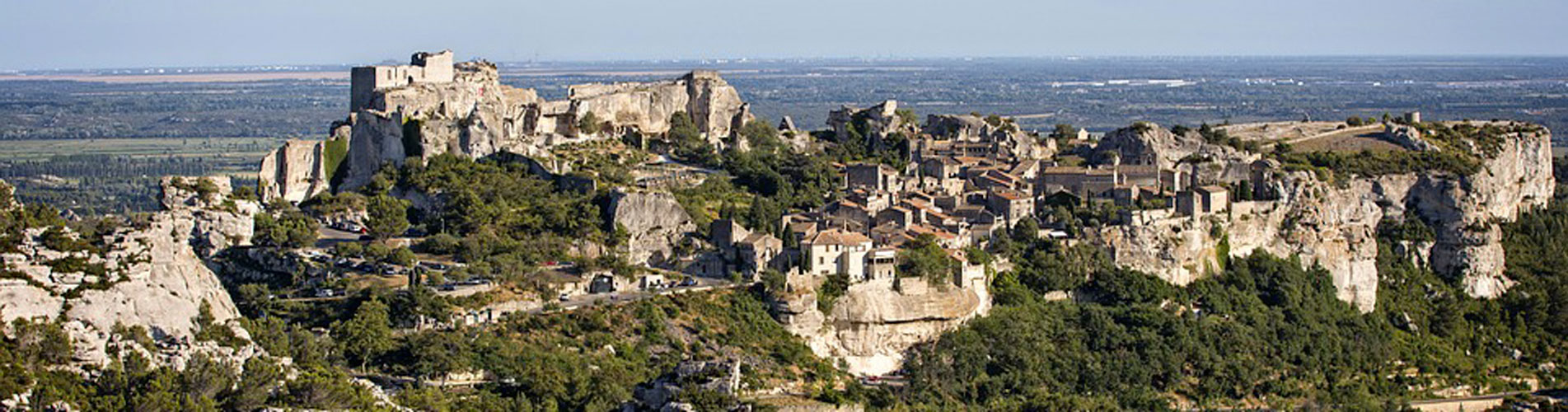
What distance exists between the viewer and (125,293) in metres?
31.2

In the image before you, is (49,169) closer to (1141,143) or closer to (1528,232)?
(1141,143)

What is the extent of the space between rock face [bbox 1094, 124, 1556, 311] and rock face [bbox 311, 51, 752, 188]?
1451 centimetres

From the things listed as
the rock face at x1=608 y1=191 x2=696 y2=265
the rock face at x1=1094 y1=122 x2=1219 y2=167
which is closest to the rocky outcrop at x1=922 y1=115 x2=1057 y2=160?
the rock face at x1=1094 y1=122 x2=1219 y2=167

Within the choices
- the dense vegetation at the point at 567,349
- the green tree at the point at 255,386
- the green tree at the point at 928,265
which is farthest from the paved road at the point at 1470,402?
the green tree at the point at 255,386

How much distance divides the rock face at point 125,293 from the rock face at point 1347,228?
80.9 feet

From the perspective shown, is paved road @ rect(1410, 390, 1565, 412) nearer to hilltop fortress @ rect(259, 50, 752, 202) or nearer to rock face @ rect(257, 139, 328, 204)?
hilltop fortress @ rect(259, 50, 752, 202)

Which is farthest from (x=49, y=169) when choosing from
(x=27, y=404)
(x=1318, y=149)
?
(x=27, y=404)

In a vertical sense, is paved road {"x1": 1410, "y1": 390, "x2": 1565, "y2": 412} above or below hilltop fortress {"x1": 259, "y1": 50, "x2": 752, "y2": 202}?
below

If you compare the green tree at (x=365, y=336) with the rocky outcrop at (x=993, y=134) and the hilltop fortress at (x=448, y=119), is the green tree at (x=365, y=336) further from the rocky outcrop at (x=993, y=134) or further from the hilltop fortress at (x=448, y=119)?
the rocky outcrop at (x=993, y=134)

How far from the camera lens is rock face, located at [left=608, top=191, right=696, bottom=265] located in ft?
155

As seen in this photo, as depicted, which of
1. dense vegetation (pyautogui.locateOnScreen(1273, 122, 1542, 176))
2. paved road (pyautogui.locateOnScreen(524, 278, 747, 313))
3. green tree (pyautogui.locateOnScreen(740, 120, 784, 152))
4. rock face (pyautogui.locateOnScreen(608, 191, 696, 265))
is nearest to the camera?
paved road (pyautogui.locateOnScreen(524, 278, 747, 313))

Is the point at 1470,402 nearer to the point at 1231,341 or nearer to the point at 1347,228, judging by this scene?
the point at 1231,341

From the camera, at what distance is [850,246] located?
45719mm

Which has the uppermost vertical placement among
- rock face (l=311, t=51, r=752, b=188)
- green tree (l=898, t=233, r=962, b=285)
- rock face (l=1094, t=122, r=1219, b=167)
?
rock face (l=311, t=51, r=752, b=188)
